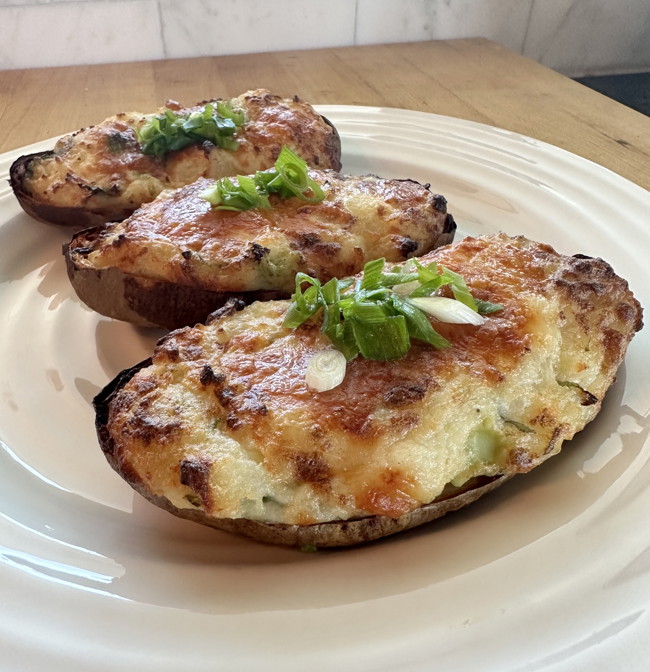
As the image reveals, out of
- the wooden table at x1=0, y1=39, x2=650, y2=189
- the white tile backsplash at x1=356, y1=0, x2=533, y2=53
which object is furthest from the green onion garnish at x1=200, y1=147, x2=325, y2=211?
the white tile backsplash at x1=356, y1=0, x2=533, y2=53

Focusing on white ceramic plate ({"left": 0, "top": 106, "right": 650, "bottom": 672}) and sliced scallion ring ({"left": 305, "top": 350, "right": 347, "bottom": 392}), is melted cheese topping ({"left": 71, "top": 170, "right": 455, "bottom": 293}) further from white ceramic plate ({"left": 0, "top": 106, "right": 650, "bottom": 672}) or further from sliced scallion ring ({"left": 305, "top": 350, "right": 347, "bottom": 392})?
sliced scallion ring ({"left": 305, "top": 350, "right": 347, "bottom": 392})

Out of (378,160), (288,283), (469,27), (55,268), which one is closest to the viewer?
(288,283)

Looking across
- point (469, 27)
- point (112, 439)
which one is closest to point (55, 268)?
point (112, 439)

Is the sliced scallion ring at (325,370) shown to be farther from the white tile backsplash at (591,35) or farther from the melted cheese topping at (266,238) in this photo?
the white tile backsplash at (591,35)

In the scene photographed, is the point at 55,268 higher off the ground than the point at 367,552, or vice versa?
the point at 367,552

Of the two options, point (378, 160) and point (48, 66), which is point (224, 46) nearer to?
point (48, 66)

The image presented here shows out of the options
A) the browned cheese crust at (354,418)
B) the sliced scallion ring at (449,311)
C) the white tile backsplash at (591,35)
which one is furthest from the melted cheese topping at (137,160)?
the white tile backsplash at (591,35)
